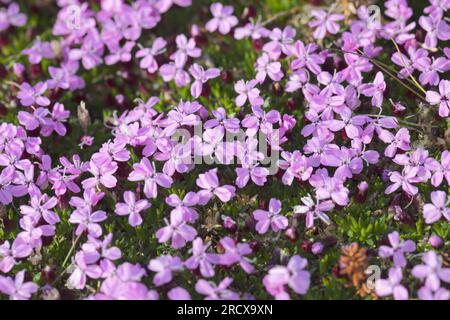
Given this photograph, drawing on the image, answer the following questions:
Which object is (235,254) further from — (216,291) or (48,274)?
(48,274)

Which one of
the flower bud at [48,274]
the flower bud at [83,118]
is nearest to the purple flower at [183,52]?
the flower bud at [83,118]

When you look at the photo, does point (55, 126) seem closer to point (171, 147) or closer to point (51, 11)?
point (171, 147)

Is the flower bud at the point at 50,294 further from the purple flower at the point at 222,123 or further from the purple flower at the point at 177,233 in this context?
the purple flower at the point at 222,123

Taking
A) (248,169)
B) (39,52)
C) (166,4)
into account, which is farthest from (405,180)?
(39,52)

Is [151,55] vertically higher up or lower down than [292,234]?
higher up

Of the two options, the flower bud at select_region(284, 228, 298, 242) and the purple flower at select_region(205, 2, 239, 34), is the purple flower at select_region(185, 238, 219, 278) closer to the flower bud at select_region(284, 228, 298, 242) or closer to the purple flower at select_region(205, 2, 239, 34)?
the flower bud at select_region(284, 228, 298, 242)

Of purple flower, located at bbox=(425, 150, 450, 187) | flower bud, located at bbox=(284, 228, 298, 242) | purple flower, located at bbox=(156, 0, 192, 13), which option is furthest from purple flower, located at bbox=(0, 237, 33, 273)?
purple flower, located at bbox=(156, 0, 192, 13)
